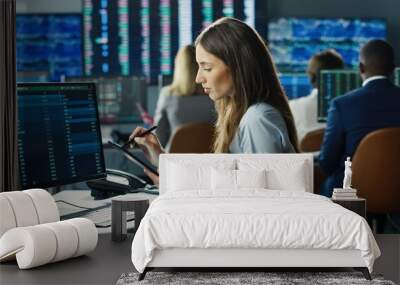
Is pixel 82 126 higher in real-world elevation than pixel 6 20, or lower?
lower

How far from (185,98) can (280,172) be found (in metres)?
2.32

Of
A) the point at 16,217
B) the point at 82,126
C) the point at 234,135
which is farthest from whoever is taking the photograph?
the point at 234,135

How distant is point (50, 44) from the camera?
10281mm

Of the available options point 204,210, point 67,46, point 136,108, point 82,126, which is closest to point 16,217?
point 82,126

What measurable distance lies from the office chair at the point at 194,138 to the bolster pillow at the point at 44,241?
1.96m

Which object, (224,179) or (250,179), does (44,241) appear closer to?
(224,179)

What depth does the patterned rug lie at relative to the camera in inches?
155

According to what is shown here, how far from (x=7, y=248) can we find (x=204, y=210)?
3.16 ft

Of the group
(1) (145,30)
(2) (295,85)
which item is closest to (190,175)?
(2) (295,85)

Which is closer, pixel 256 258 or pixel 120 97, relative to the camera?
pixel 256 258

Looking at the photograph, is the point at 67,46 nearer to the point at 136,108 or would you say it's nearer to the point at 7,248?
the point at 136,108

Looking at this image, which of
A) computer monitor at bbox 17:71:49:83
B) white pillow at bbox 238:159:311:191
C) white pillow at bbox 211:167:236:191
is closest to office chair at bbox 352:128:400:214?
white pillow at bbox 238:159:311:191

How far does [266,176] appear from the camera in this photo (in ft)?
16.3

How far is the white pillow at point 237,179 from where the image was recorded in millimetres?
4875
